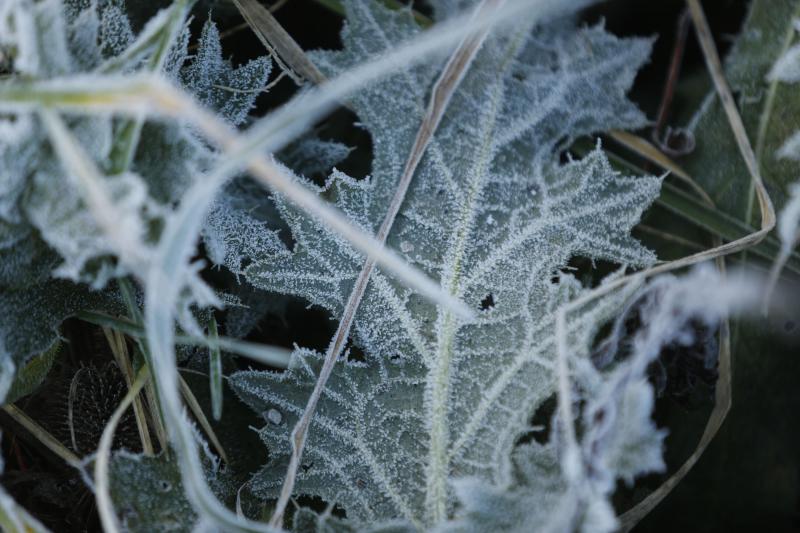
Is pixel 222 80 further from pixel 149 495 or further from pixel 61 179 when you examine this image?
pixel 149 495

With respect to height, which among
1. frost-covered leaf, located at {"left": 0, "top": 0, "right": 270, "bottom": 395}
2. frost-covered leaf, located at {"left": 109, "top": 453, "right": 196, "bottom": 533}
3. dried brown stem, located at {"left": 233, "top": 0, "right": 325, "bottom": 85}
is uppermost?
dried brown stem, located at {"left": 233, "top": 0, "right": 325, "bottom": 85}

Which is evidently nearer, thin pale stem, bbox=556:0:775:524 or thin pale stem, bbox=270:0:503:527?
thin pale stem, bbox=556:0:775:524

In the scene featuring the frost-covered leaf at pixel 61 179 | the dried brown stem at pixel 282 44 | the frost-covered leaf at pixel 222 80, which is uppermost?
the dried brown stem at pixel 282 44

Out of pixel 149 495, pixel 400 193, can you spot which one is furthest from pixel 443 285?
pixel 149 495

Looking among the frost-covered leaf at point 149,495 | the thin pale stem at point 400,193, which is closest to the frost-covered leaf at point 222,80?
the thin pale stem at point 400,193

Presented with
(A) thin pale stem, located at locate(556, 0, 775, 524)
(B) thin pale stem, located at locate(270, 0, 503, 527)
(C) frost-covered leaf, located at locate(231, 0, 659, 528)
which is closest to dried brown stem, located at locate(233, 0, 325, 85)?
(C) frost-covered leaf, located at locate(231, 0, 659, 528)

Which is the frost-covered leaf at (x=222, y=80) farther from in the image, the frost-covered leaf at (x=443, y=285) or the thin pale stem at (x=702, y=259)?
the thin pale stem at (x=702, y=259)

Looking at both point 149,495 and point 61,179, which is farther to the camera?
point 149,495

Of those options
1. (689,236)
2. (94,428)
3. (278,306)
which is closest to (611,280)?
(689,236)

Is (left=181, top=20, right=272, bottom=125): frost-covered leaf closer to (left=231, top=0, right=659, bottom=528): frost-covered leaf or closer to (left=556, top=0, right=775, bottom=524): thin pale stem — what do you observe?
(left=231, top=0, right=659, bottom=528): frost-covered leaf
